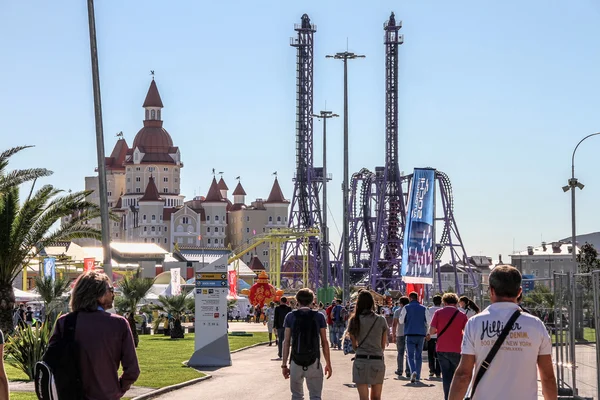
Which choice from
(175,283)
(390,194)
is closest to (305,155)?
(390,194)

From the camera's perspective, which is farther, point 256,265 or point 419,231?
point 256,265

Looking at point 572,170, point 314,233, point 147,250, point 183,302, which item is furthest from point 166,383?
point 147,250

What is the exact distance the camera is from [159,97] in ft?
633

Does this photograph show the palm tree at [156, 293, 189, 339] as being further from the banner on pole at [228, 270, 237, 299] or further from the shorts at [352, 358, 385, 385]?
the shorts at [352, 358, 385, 385]

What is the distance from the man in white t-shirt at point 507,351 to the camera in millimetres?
7027

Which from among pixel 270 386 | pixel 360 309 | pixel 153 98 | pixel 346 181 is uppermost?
pixel 153 98

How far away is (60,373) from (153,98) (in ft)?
613

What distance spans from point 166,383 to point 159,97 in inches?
6895

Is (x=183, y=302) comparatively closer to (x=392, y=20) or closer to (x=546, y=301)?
(x=546, y=301)

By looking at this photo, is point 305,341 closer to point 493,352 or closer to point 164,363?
point 493,352

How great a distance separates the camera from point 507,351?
7059mm

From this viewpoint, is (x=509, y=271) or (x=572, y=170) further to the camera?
(x=572, y=170)

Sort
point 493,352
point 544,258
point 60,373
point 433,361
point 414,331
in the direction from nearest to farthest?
1. point 493,352
2. point 60,373
3. point 414,331
4. point 433,361
5. point 544,258

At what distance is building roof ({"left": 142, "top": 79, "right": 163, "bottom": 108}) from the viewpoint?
191500 mm
